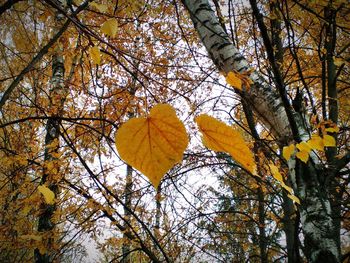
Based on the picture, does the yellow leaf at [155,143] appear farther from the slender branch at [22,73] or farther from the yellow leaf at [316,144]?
the yellow leaf at [316,144]

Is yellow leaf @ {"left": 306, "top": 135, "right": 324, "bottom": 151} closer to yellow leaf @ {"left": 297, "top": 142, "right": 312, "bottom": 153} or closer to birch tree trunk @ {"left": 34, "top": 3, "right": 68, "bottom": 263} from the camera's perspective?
yellow leaf @ {"left": 297, "top": 142, "right": 312, "bottom": 153}

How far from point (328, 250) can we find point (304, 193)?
0.76ft

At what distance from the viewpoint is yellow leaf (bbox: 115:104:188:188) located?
440mm

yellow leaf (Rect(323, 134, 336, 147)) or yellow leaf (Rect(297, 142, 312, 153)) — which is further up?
yellow leaf (Rect(323, 134, 336, 147))

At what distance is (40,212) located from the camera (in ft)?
10.6

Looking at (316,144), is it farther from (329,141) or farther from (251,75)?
(251,75)

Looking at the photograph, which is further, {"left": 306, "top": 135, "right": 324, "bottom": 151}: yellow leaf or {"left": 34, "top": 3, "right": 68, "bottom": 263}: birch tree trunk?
{"left": 34, "top": 3, "right": 68, "bottom": 263}: birch tree trunk

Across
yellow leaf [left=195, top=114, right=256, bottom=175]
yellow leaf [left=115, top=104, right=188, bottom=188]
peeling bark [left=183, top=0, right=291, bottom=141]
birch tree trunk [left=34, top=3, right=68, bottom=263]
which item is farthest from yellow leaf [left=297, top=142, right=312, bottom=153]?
birch tree trunk [left=34, top=3, right=68, bottom=263]

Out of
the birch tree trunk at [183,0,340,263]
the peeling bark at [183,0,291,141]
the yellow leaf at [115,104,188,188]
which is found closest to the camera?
the yellow leaf at [115,104,188,188]

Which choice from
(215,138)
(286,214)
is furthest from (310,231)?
(286,214)

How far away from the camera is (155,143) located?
1.50ft

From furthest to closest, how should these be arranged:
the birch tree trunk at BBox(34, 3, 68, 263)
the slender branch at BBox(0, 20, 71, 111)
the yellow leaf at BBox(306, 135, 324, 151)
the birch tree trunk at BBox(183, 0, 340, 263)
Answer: the birch tree trunk at BBox(34, 3, 68, 263) → the birch tree trunk at BBox(183, 0, 340, 263) → the yellow leaf at BBox(306, 135, 324, 151) → the slender branch at BBox(0, 20, 71, 111)

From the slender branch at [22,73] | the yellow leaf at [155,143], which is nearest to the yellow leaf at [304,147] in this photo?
the yellow leaf at [155,143]

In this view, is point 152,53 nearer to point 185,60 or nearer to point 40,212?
point 185,60
